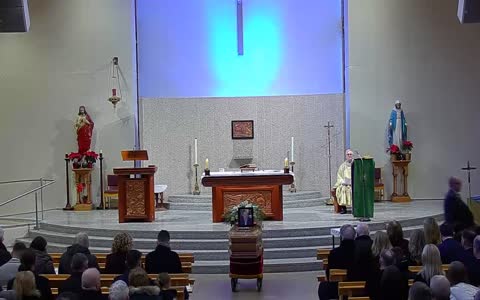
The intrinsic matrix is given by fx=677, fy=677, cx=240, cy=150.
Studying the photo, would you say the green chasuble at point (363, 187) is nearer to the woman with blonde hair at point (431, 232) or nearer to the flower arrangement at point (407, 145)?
the flower arrangement at point (407, 145)

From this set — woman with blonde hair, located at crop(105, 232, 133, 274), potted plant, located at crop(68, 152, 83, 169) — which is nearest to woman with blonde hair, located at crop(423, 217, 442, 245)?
woman with blonde hair, located at crop(105, 232, 133, 274)

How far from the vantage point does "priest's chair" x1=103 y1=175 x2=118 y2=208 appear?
14.5 m

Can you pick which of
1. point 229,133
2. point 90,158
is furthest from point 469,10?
point 90,158

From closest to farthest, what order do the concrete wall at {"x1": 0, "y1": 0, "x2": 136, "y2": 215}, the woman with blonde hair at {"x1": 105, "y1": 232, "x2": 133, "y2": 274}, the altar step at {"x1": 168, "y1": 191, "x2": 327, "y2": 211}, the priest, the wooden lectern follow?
the woman with blonde hair at {"x1": 105, "y1": 232, "x2": 133, "y2": 274} < the wooden lectern < the priest < the altar step at {"x1": 168, "y1": 191, "x2": 327, "y2": 211} < the concrete wall at {"x1": 0, "y1": 0, "x2": 136, "y2": 215}

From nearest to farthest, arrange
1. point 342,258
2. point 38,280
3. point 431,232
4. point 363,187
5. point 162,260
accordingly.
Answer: point 38,280 < point 431,232 < point 342,258 < point 162,260 < point 363,187

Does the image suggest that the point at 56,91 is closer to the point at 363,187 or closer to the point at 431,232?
the point at 363,187

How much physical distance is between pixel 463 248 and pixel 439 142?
8986mm

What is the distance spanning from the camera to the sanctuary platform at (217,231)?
10.2 m

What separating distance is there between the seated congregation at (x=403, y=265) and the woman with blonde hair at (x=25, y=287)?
2.66 meters

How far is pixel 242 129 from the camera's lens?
50.0ft

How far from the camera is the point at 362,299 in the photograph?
5637mm

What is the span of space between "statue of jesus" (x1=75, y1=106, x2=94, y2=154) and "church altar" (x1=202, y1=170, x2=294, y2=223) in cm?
419

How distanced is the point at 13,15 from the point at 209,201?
6444 millimetres

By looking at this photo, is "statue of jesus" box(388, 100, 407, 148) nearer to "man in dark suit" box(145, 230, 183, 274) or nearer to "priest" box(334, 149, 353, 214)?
"priest" box(334, 149, 353, 214)
